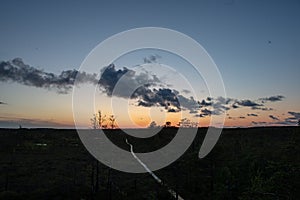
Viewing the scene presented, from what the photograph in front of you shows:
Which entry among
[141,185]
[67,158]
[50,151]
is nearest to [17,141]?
[50,151]

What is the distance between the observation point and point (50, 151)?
109 meters

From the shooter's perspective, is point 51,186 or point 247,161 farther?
point 51,186

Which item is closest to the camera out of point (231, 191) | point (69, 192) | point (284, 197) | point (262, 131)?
point (284, 197)

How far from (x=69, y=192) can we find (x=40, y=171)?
2567cm

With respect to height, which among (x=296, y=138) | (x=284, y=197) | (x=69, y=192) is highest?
(x=296, y=138)

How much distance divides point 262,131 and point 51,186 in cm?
11257

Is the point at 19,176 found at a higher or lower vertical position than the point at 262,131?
lower

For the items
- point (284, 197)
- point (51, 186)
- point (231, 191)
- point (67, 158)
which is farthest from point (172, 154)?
point (284, 197)

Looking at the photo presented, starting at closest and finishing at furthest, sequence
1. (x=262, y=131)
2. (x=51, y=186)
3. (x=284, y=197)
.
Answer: (x=284, y=197)
(x=51, y=186)
(x=262, y=131)

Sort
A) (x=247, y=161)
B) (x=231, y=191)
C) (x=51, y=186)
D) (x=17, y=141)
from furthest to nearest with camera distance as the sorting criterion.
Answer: (x=17, y=141)
(x=51, y=186)
(x=247, y=161)
(x=231, y=191)

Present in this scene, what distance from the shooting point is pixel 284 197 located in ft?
68.8

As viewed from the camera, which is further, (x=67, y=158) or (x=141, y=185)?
(x=67, y=158)

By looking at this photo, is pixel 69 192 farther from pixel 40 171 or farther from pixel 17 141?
pixel 17 141

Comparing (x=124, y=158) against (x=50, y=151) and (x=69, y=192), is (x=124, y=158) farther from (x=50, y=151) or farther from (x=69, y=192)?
(x=69, y=192)
